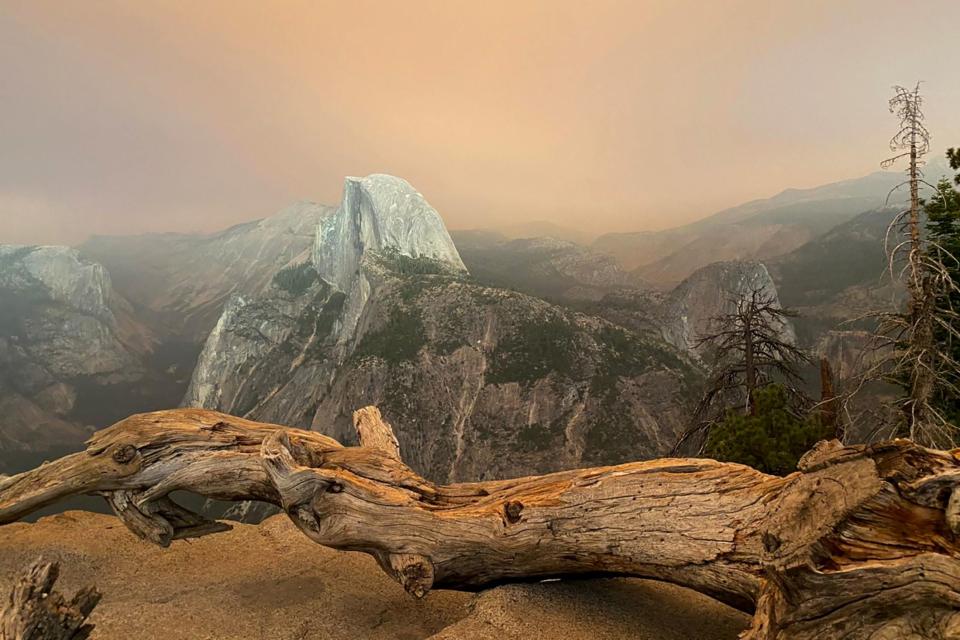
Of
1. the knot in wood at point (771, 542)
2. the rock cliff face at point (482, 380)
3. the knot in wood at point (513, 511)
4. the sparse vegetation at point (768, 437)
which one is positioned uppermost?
the knot in wood at point (771, 542)

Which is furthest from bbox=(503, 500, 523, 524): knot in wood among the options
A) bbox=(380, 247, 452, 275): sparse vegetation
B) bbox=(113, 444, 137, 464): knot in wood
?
bbox=(380, 247, 452, 275): sparse vegetation

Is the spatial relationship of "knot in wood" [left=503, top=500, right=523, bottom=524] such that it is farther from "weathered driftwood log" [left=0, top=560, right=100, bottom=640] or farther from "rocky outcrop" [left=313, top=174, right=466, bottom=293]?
"rocky outcrop" [left=313, top=174, right=466, bottom=293]

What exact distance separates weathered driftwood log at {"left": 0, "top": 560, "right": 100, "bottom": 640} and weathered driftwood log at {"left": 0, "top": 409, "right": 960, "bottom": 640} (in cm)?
282

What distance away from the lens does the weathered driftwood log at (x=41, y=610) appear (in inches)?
222

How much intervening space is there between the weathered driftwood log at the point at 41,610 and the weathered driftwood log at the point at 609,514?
111 inches

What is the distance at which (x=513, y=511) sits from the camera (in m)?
7.73

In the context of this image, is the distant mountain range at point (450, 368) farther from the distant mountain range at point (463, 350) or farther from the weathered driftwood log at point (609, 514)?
the weathered driftwood log at point (609, 514)

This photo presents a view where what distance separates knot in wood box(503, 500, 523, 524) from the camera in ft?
25.3

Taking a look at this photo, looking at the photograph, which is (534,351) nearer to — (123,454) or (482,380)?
(482,380)

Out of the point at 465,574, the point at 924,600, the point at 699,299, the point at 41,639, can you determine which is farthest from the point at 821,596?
the point at 699,299

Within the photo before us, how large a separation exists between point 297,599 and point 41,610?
4073mm

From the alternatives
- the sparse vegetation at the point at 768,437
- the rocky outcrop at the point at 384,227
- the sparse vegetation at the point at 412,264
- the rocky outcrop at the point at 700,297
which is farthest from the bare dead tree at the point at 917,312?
the rocky outcrop at the point at 384,227

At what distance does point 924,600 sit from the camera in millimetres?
4406

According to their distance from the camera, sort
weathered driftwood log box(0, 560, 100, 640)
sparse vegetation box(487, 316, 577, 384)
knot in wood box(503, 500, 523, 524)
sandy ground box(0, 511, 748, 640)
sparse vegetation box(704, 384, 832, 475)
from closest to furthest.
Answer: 1. weathered driftwood log box(0, 560, 100, 640)
2. sandy ground box(0, 511, 748, 640)
3. knot in wood box(503, 500, 523, 524)
4. sparse vegetation box(704, 384, 832, 475)
5. sparse vegetation box(487, 316, 577, 384)
